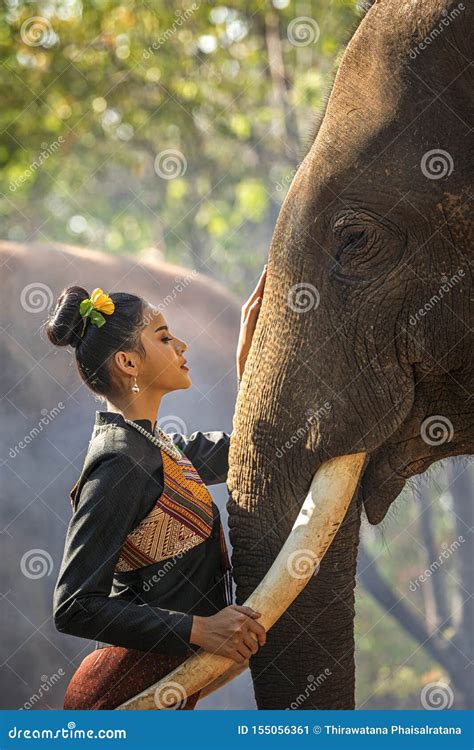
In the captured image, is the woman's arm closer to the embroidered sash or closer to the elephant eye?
the embroidered sash

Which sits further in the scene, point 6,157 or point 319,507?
point 6,157

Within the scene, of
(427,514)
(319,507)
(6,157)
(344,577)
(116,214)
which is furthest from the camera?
(116,214)

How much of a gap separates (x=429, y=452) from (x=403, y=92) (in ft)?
2.76

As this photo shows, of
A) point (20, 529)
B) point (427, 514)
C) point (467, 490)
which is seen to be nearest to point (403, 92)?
point (20, 529)

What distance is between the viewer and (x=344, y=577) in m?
2.71

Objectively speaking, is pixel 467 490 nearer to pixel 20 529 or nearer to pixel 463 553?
pixel 463 553

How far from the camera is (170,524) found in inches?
104
